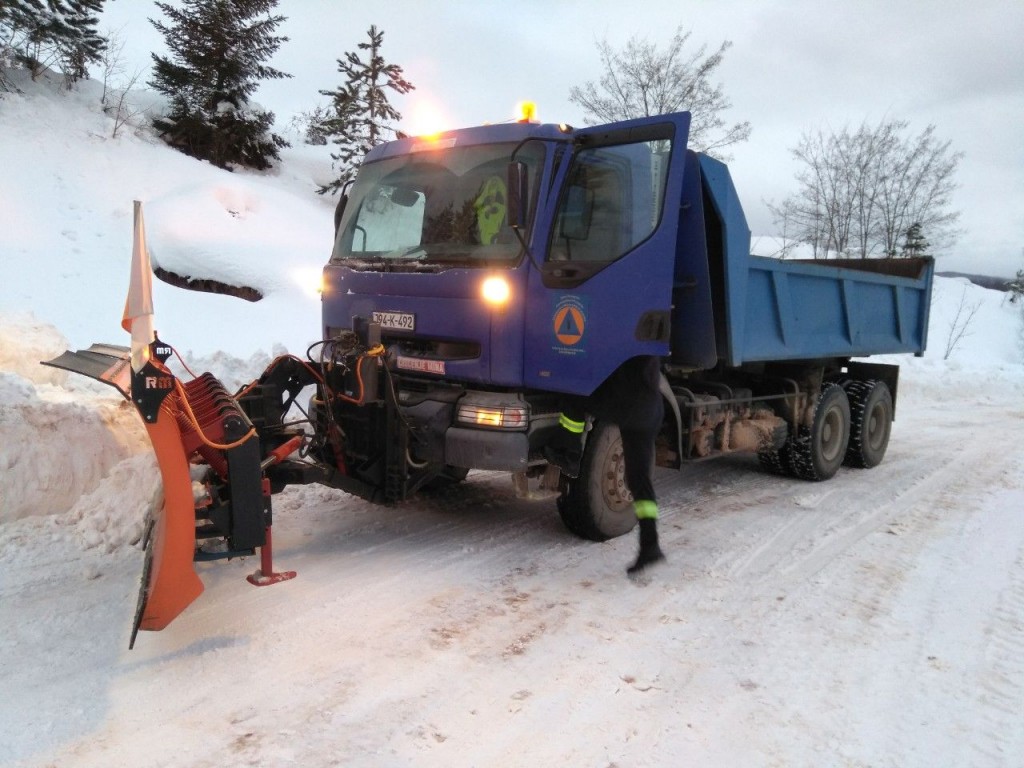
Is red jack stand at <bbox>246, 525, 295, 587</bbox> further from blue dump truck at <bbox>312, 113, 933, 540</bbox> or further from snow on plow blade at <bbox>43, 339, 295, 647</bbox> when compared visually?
blue dump truck at <bbox>312, 113, 933, 540</bbox>

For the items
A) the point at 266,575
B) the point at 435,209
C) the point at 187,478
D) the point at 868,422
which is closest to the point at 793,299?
the point at 868,422

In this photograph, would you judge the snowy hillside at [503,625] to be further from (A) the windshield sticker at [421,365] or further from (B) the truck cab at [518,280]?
(A) the windshield sticker at [421,365]

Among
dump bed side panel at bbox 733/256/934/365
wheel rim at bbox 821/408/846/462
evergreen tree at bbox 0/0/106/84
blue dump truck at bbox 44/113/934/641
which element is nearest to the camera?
blue dump truck at bbox 44/113/934/641

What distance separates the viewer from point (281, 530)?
16.3 feet

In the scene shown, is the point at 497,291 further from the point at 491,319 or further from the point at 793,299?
the point at 793,299

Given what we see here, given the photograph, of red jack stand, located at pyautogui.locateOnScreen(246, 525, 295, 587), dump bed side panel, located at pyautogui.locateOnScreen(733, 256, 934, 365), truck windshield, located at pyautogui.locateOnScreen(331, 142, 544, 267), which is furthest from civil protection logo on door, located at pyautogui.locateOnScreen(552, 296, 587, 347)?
red jack stand, located at pyautogui.locateOnScreen(246, 525, 295, 587)

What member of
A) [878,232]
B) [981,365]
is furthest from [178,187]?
[878,232]

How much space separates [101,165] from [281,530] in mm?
15037

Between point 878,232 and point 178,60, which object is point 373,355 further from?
point 878,232

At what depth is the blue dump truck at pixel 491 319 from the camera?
4.27 meters

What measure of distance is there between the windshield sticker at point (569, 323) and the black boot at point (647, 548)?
113 cm

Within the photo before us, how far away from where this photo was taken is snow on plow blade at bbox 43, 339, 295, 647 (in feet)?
10.1

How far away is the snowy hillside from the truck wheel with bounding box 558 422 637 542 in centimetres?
13

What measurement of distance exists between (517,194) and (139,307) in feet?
6.85
